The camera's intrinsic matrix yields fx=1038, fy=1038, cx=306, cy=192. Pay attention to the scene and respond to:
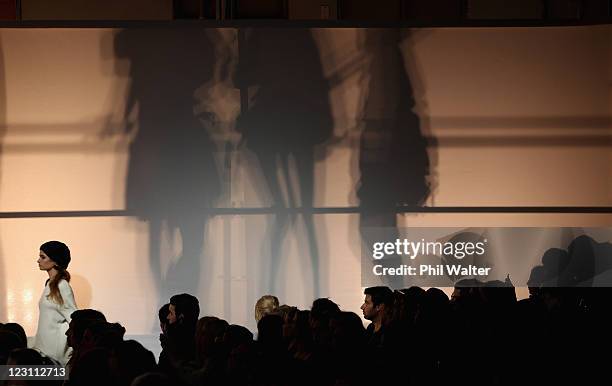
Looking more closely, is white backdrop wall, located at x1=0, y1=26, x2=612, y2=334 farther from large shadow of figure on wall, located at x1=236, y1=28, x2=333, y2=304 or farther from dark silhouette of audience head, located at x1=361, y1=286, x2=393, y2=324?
dark silhouette of audience head, located at x1=361, y1=286, x2=393, y2=324

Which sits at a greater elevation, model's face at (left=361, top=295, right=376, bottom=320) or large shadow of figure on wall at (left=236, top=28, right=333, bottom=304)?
large shadow of figure on wall at (left=236, top=28, right=333, bottom=304)

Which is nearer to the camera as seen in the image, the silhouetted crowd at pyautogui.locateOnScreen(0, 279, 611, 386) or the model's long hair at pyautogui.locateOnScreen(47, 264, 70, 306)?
the silhouetted crowd at pyautogui.locateOnScreen(0, 279, 611, 386)

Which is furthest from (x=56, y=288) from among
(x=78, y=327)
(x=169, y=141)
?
(x=169, y=141)

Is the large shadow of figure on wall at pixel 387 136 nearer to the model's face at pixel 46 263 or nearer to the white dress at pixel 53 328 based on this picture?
the model's face at pixel 46 263

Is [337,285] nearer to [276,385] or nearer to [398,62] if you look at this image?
[398,62]

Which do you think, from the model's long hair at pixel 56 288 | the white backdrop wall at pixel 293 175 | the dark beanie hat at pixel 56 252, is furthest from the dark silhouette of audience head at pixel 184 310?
the white backdrop wall at pixel 293 175

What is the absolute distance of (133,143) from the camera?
28.4 ft

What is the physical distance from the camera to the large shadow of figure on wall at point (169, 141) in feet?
28.4

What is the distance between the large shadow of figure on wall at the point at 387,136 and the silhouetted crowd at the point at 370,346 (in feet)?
6.98

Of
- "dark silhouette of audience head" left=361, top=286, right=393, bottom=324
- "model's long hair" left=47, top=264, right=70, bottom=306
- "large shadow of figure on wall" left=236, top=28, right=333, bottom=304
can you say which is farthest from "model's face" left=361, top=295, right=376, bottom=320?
"large shadow of figure on wall" left=236, top=28, right=333, bottom=304

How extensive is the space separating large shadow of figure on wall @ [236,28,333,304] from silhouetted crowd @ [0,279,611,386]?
Answer: 2157 millimetres

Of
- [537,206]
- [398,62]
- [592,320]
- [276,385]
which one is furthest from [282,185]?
[276,385]

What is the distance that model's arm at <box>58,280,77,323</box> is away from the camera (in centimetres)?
669

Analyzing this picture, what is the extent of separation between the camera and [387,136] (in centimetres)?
873
